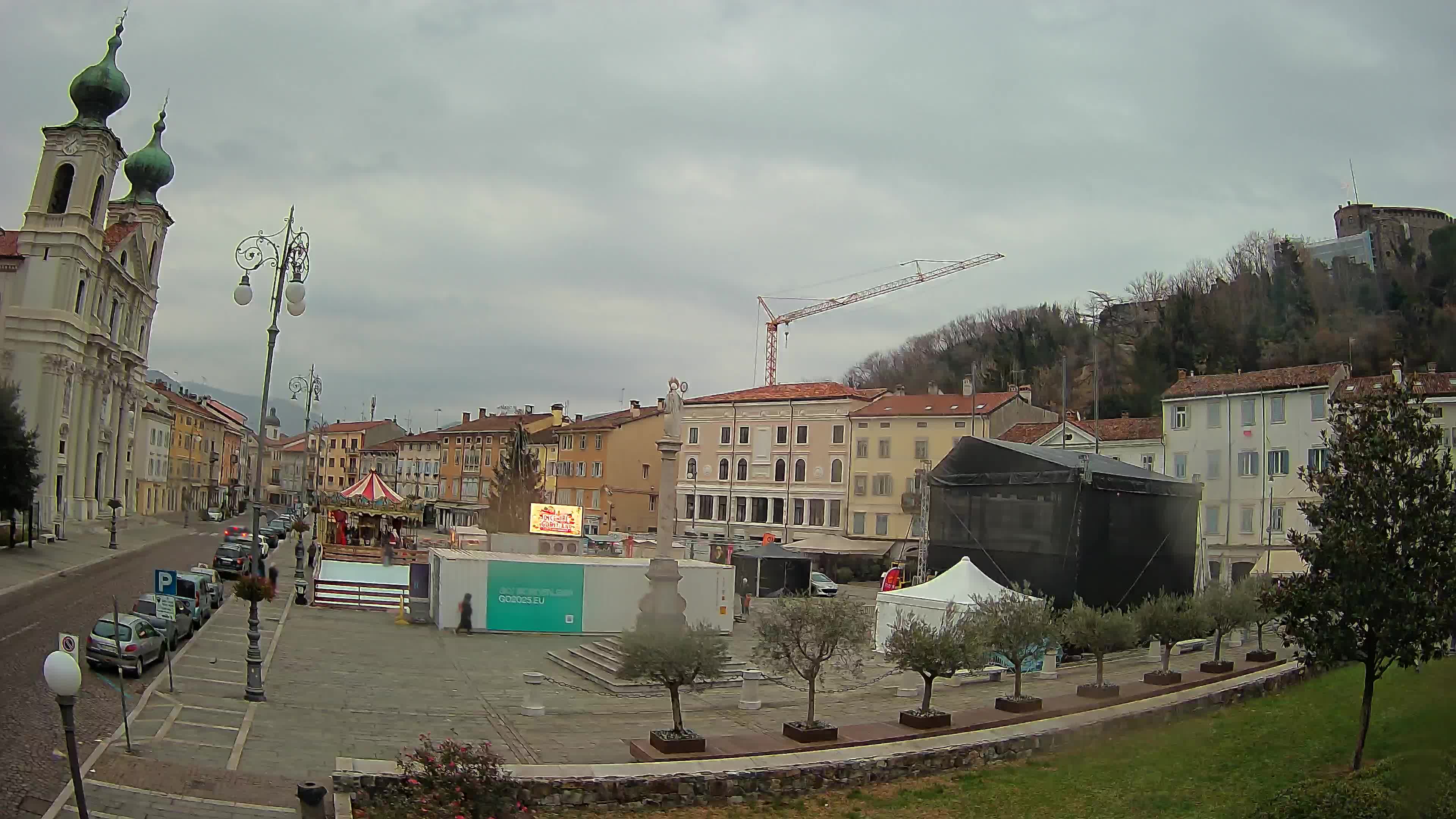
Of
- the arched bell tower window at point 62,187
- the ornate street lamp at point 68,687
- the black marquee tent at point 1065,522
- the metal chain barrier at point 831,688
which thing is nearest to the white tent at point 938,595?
the metal chain barrier at point 831,688

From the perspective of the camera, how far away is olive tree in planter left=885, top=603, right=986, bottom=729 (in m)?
17.5

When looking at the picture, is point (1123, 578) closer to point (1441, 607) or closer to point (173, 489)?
point (1441, 607)

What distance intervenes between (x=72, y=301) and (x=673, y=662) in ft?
189

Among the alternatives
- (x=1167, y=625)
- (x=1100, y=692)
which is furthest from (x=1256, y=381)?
(x=1100, y=692)

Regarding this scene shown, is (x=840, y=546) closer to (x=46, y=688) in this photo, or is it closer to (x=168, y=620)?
(x=168, y=620)

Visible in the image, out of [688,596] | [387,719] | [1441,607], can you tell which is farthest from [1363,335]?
[387,719]

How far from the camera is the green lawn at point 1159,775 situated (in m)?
12.7

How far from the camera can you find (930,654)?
17688mm

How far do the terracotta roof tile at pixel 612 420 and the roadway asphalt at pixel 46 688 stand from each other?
40.0 meters

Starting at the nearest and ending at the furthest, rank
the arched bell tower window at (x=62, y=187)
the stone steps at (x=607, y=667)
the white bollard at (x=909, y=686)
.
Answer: the white bollard at (x=909, y=686), the stone steps at (x=607, y=667), the arched bell tower window at (x=62, y=187)

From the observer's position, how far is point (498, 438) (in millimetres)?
92500

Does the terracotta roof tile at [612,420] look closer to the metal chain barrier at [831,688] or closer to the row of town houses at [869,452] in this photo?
the row of town houses at [869,452]

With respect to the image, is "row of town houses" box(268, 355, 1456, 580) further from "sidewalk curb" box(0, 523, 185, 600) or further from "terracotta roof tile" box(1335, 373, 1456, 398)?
"sidewalk curb" box(0, 523, 185, 600)

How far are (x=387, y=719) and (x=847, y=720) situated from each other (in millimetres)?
8579
